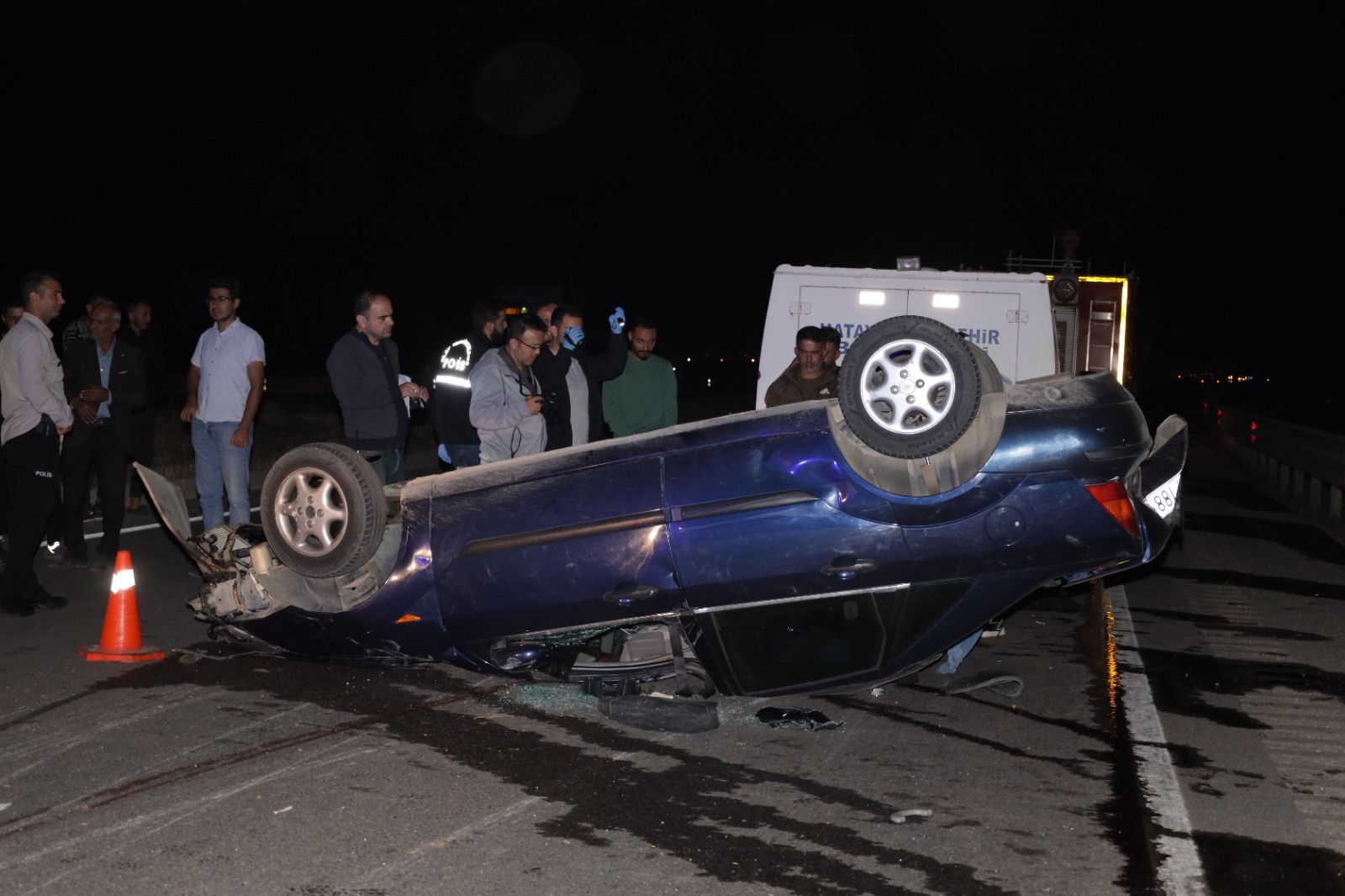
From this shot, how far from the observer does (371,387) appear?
27.0ft

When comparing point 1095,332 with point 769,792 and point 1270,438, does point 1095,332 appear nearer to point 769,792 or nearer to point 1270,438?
point 1270,438

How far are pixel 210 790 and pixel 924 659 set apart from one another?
2774mm

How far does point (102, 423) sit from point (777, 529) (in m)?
6.04

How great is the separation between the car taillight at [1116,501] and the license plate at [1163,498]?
29 cm

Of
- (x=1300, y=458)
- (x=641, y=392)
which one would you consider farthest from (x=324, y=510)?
(x=1300, y=458)

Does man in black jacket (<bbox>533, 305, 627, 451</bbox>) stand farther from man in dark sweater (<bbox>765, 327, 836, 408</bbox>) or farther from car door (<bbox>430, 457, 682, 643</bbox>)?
car door (<bbox>430, 457, 682, 643</bbox>)

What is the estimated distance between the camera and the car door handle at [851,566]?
203 inches

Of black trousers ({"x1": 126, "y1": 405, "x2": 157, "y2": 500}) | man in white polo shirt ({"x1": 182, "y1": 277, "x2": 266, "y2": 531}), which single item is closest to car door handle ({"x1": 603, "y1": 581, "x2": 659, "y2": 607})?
man in white polo shirt ({"x1": 182, "y1": 277, "x2": 266, "y2": 531})

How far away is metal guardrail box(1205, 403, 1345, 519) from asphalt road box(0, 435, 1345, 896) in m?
7.09

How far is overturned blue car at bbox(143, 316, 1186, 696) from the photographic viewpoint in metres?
5.10

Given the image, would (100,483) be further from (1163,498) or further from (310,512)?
(1163,498)

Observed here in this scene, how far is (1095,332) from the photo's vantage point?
44.9 ft

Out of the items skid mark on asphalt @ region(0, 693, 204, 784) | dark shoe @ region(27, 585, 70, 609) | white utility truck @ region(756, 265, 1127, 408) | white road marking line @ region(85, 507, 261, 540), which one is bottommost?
white road marking line @ region(85, 507, 261, 540)

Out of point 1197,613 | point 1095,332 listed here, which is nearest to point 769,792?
point 1197,613
